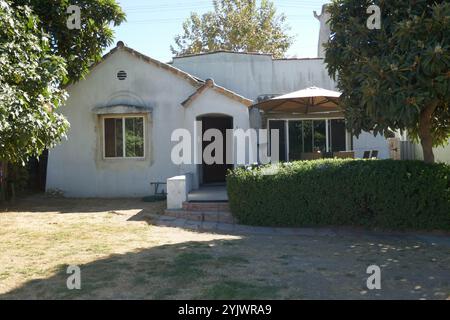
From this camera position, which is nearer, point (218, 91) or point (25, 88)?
point (25, 88)

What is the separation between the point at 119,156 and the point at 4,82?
6.81m

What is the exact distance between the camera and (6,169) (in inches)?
561

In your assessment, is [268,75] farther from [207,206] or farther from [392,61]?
[392,61]

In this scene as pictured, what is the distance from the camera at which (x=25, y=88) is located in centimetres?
905

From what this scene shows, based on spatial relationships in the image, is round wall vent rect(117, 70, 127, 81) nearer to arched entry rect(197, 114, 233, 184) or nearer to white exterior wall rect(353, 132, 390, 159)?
arched entry rect(197, 114, 233, 184)

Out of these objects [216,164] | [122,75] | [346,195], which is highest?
[122,75]

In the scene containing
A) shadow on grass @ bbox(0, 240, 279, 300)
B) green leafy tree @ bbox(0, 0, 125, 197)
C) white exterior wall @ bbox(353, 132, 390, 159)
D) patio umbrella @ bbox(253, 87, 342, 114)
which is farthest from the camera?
white exterior wall @ bbox(353, 132, 390, 159)

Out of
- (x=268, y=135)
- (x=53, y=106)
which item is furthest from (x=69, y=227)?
(x=268, y=135)

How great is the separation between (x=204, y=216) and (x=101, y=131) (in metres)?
5.94

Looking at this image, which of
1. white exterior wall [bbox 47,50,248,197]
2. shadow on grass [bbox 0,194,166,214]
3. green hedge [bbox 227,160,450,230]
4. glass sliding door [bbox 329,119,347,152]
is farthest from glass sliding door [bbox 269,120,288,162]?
green hedge [bbox 227,160,450,230]

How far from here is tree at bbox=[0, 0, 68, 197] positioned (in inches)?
317

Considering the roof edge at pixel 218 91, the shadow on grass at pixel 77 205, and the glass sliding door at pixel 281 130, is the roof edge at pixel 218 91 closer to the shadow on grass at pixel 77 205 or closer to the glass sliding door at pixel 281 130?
the glass sliding door at pixel 281 130

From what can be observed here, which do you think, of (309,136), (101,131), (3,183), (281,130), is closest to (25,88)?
(101,131)

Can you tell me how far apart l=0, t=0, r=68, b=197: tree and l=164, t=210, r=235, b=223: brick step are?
3268 mm
